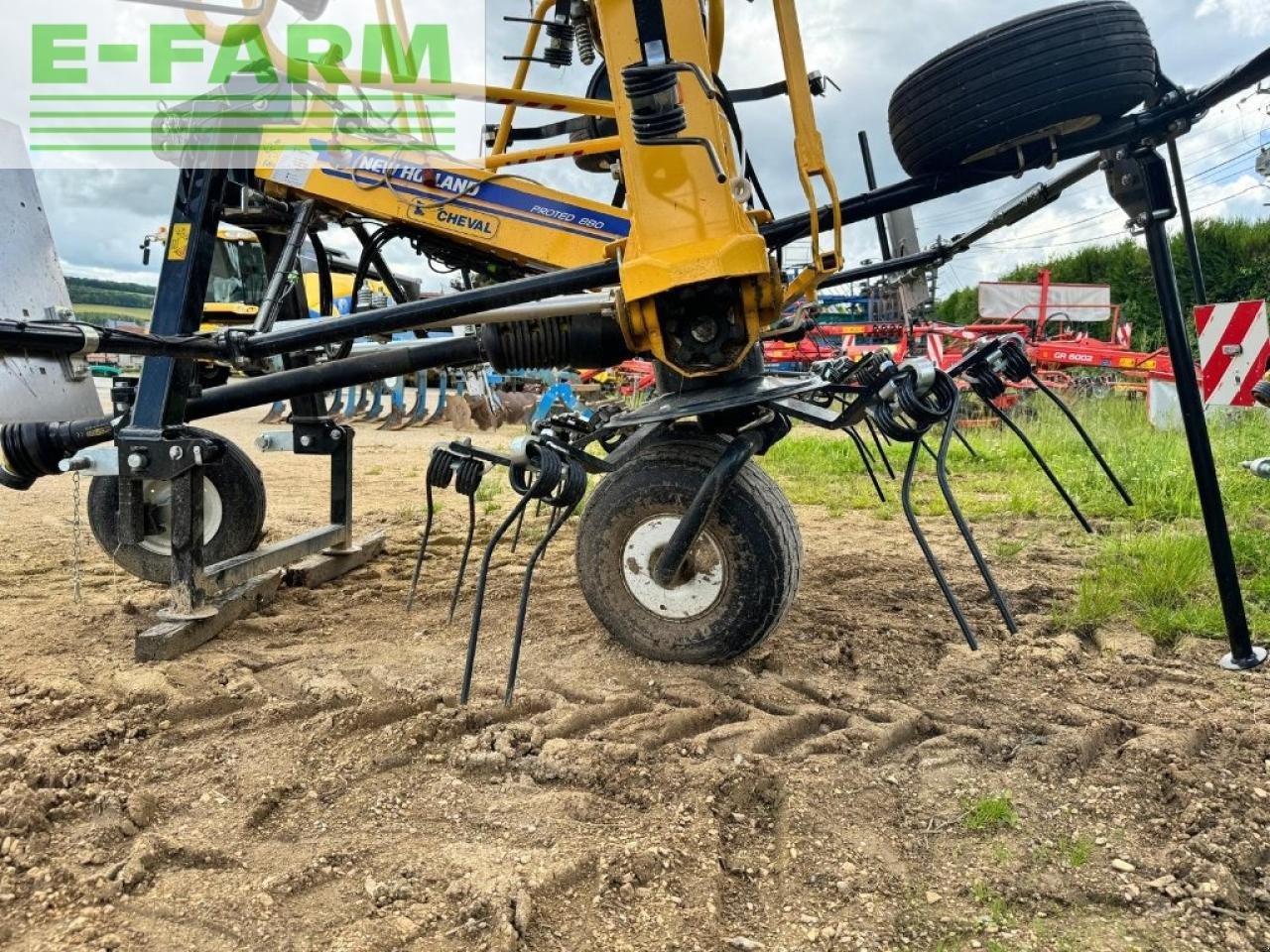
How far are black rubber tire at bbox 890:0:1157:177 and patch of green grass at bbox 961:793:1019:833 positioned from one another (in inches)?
65.0

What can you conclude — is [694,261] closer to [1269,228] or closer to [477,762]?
[477,762]

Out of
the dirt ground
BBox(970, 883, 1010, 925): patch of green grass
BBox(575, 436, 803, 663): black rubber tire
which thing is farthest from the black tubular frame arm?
BBox(970, 883, 1010, 925): patch of green grass

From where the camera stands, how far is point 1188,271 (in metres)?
18.1

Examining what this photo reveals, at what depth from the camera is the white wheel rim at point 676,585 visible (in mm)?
2562

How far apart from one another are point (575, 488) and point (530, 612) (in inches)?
36.7

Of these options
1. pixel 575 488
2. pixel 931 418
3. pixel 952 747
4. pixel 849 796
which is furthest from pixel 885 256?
pixel 849 796

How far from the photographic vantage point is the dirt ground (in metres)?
1.49

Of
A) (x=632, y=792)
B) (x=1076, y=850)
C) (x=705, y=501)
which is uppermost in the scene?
(x=705, y=501)

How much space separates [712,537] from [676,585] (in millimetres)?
199

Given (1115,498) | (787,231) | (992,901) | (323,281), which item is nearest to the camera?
(992,901)

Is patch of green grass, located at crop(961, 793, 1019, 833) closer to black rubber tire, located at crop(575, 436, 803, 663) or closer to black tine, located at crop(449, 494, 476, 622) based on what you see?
black rubber tire, located at crop(575, 436, 803, 663)

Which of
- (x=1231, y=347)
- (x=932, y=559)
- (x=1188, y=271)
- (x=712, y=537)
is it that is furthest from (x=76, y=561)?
(x=1188, y=271)

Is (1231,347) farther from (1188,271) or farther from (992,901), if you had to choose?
(1188,271)

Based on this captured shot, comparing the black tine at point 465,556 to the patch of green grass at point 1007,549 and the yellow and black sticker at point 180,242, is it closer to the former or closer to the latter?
the yellow and black sticker at point 180,242
